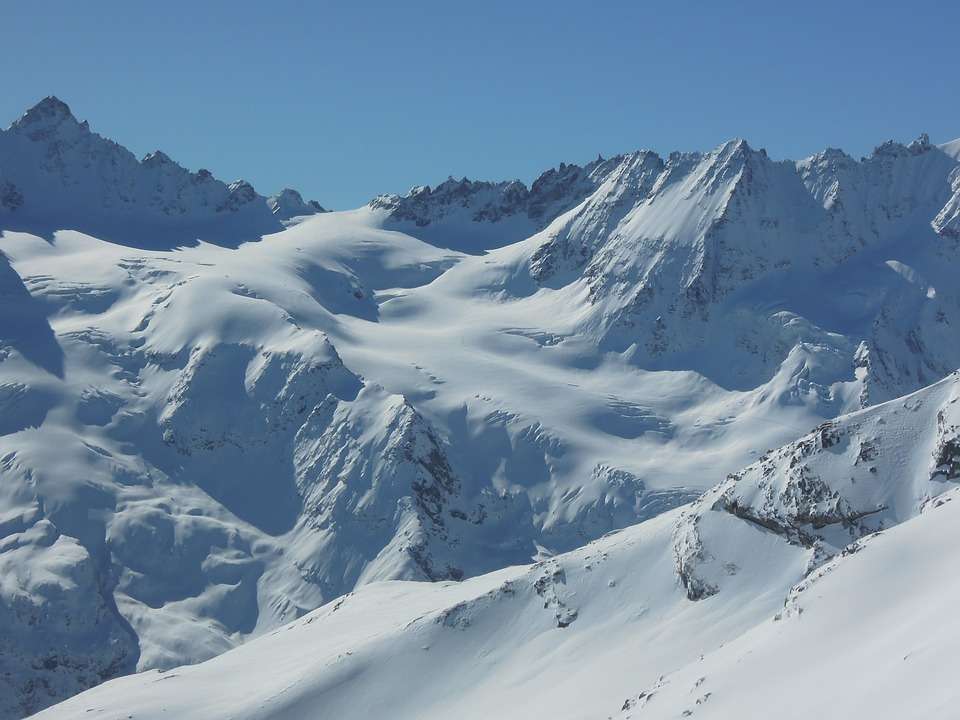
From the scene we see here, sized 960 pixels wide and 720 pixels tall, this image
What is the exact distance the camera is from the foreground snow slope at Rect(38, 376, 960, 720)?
49250mm

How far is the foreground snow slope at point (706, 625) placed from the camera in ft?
162

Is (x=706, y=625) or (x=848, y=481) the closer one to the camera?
(x=848, y=481)

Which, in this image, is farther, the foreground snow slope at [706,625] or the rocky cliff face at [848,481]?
the rocky cliff face at [848,481]

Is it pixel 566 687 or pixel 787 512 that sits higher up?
pixel 787 512

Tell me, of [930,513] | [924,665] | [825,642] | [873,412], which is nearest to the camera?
[924,665]

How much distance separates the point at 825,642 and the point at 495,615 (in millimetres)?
49119

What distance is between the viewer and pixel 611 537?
102 meters

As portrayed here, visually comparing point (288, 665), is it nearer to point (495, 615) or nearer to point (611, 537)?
point (495, 615)

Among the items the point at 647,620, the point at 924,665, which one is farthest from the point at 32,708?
the point at 924,665

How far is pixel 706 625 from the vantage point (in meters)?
78.8

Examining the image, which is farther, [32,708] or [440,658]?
[32,708]

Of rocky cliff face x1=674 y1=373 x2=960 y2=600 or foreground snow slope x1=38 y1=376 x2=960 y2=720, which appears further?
rocky cliff face x1=674 y1=373 x2=960 y2=600

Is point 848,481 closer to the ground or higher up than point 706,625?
higher up

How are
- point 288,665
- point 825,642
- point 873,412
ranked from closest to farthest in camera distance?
1. point 825,642
2. point 873,412
3. point 288,665
